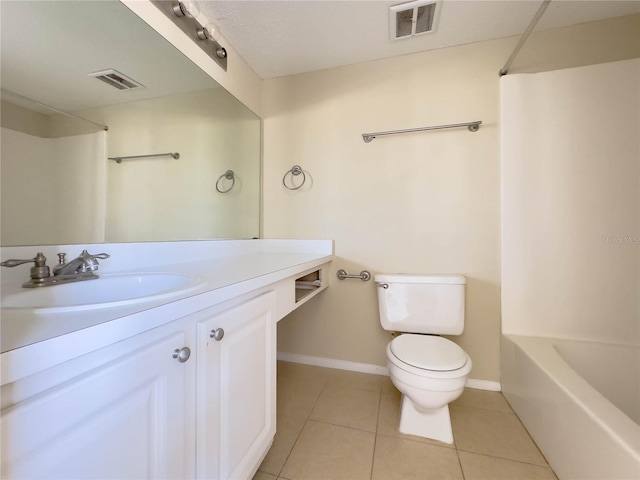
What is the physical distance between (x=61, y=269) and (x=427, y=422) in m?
1.61

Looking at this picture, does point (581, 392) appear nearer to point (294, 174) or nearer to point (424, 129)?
point (424, 129)

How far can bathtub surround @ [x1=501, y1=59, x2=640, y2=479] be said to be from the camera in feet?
4.36

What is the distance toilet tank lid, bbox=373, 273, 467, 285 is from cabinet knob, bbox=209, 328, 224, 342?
1.07m

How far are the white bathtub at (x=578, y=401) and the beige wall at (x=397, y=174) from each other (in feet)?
0.82

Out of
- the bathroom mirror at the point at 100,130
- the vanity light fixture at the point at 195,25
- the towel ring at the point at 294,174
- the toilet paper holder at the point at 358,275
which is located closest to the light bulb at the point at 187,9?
the vanity light fixture at the point at 195,25

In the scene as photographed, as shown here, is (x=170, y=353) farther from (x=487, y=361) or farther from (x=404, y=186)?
(x=487, y=361)

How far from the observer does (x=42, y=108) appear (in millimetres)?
834

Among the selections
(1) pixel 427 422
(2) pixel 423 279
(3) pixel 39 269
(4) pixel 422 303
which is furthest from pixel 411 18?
(1) pixel 427 422

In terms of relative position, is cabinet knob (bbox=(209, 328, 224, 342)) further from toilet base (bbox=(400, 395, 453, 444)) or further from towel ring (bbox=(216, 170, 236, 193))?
towel ring (bbox=(216, 170, 236, 193))

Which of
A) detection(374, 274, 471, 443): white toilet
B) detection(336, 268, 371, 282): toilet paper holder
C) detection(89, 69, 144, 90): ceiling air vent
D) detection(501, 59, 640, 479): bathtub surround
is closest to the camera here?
detection(89, 69, 144, 90): ceiling air vent

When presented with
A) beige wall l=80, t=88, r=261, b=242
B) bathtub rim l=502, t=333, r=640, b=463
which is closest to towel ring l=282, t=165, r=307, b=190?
beige wall l=80, t=88, r=261, b=242

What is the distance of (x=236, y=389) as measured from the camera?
81cm

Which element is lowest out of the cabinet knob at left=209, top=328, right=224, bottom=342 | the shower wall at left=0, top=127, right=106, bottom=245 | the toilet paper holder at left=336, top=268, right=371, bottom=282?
the cabinet knob at left=209, top=328, right=224, bottom=342

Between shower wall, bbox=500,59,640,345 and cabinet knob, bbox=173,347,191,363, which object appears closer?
cabinet knob, bbox=173,347,191,363
